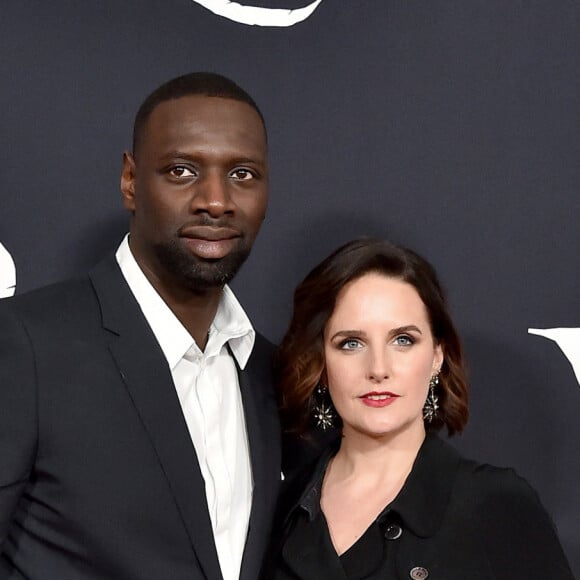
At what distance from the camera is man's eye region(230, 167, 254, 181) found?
171 cm

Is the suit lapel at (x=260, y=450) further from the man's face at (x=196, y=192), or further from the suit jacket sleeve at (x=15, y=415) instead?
the suit jacket sleeve at (x=15, y=415)

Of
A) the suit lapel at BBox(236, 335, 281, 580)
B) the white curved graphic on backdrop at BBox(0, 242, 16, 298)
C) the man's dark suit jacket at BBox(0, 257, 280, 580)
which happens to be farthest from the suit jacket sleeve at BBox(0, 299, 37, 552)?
the white curved graphic on backdrop at BBox(0, 242, 16, 298)

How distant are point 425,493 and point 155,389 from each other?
436mm

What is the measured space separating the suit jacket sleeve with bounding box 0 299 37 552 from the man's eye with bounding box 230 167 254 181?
40 cm

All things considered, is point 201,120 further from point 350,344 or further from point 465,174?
point 465,174

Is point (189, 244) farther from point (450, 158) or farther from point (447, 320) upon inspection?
point (450, 158)

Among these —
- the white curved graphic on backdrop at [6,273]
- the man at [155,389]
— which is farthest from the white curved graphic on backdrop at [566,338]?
the white curved graphic on backdrop at [6,273]

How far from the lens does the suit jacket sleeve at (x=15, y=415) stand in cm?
151

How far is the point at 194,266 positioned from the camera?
1.67 meters

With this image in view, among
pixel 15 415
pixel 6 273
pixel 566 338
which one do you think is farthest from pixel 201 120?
pixel 566 338

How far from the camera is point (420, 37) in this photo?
7.41 feet

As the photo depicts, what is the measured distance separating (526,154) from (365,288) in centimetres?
67

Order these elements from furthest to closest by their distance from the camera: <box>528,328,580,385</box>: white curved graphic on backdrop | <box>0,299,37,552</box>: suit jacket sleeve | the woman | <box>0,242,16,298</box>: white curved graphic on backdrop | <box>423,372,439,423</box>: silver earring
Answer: <box>528,328,580,385</box>: white curved graphic on backdrop, <box>0,242,16,298</box>: white curved graphic on backdrop, <box>423,372,439,423</box>: silver earring, the woman, <box>0,299,37,552</box>: suit jacket sleeve

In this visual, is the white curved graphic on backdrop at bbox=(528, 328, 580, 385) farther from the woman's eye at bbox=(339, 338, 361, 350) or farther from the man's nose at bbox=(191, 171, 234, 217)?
the man's nose at bbox=(191, 171, 234, 217)
